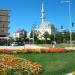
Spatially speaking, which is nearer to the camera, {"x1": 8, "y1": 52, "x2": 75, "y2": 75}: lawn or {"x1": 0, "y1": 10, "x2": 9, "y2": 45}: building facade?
{"x1": 8, "y1": 52, "x2": 75, "y2": 75}: lawn

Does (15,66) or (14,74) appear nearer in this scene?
(14,74)

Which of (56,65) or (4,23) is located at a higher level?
(4,23)

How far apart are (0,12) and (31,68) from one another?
82.5m

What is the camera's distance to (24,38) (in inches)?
4624

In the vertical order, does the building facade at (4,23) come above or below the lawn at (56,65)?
above

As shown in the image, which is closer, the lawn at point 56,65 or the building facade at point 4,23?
the lawn at point 56,65

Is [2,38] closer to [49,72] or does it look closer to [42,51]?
[42,51]

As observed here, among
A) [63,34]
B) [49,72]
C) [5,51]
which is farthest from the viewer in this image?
[63,34]

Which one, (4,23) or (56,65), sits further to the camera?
(4,23)

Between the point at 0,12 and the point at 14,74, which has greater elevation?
the point at 0,12

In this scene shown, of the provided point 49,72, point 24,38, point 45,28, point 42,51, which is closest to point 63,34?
point 24,38

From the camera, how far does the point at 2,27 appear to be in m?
95.1

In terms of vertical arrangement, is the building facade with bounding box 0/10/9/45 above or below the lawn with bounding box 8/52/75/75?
above

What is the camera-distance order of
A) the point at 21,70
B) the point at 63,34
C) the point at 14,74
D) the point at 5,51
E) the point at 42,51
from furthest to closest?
the point at 63,34 < the point at 42,51 < the point at 5,51 < the point at 21,70 < the point at 14,74
